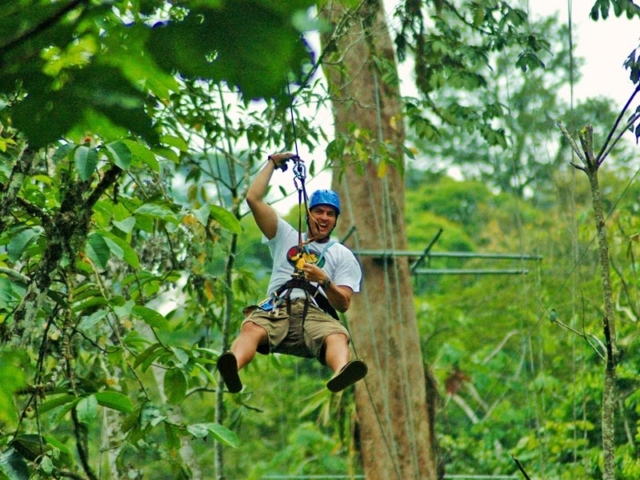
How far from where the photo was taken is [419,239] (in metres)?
19.7

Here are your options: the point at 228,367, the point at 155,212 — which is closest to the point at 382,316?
the point at 228,367

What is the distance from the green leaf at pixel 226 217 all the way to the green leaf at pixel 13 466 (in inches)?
44.2

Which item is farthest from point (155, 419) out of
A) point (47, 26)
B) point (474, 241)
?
point (474, 241)

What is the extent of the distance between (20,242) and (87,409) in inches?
21.0

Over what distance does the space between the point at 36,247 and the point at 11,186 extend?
64cm

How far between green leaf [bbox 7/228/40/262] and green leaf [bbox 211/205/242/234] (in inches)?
29.9

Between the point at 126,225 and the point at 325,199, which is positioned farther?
the point at 325,199

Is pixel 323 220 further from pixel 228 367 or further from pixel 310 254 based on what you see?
pixel 228 367

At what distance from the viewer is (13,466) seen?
2.90m

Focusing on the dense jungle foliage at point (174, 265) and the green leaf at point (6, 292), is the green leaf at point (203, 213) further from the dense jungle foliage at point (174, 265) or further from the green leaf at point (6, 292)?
the green leaf at point (6, 292)

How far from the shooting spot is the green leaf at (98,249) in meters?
3.17

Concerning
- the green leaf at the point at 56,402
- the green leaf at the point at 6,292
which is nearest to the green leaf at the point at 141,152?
the green leaf at the point at 6,292

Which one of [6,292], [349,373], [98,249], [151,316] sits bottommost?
[349,373]

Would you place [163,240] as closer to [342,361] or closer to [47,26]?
[342,361]
